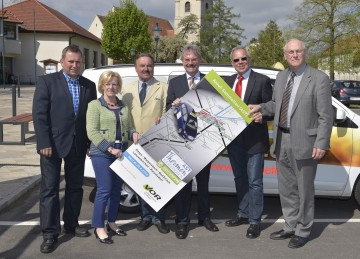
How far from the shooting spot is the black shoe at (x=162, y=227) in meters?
4.84

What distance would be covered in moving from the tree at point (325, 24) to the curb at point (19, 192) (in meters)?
27.1

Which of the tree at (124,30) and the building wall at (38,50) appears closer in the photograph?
the building wall at (38,50)

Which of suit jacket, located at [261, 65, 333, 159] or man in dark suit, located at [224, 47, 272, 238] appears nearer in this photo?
suit jacket, located at [261, 65, 333, 159]

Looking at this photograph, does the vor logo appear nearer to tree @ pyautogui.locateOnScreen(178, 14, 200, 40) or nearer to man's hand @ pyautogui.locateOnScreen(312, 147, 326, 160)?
man's hand @ pyautogui.locateOnScreen(312, 147, 326, 160)

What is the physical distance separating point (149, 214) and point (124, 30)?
5044cm

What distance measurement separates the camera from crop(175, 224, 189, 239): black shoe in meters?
4.69

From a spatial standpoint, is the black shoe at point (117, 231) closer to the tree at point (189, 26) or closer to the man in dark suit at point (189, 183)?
the man in dark suit at point (189, 183)

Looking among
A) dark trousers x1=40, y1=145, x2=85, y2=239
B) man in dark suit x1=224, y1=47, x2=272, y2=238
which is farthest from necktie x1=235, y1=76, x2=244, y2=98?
dark trousers x1=40, y1=145, x2=85, y2=239

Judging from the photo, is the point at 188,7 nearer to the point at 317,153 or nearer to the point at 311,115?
the point at 311,115

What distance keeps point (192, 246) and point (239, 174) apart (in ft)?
3.11

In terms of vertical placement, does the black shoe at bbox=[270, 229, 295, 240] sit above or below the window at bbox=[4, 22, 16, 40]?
below

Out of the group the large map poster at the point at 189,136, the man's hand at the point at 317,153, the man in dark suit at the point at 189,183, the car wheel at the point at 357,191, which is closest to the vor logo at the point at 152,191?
the large map poster at the point at 189,136

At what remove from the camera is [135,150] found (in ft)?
14.5

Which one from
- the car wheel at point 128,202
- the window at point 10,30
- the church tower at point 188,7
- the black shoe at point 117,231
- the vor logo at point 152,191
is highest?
the church tower at point 188,7
